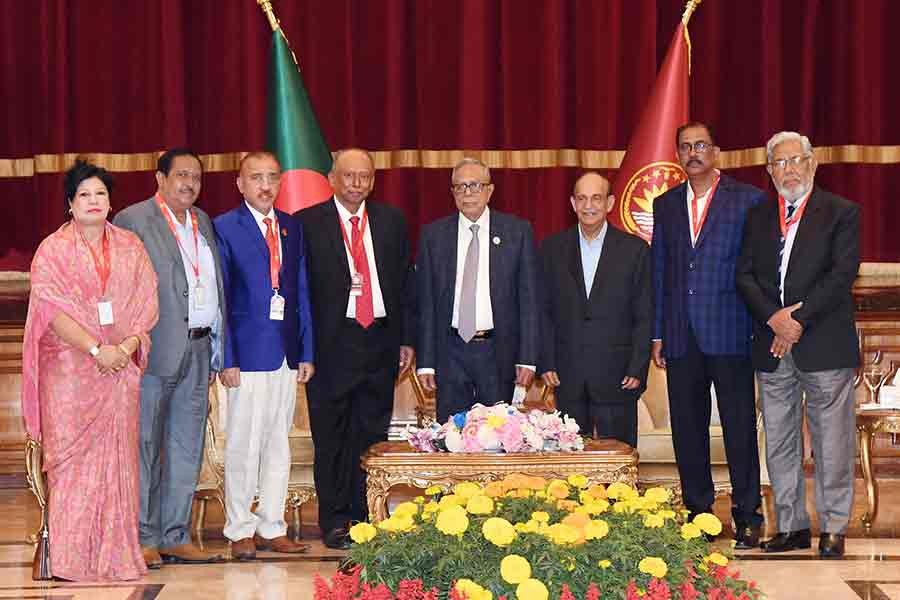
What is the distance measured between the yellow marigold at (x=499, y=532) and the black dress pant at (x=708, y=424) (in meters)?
2.96

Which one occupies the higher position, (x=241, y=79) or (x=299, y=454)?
(x=241, y=79)

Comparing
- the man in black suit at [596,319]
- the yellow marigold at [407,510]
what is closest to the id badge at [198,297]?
the man in black suit at [596,319]

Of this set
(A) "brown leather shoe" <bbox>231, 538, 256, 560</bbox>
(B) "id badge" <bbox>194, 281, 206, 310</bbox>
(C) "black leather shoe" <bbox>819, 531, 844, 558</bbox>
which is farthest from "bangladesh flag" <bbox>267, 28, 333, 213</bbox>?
(C) "black leather shoe" <bbox>819, 531, 844, 558</bbox>

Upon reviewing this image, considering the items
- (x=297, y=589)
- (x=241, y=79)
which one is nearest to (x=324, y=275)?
(x=297, y=589)

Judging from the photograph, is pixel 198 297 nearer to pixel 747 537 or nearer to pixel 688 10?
pixel 747 537

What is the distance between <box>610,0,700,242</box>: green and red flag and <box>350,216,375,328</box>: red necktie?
190cm

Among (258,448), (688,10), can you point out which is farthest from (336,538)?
(688,10)

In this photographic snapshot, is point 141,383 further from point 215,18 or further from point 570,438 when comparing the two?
point 215,18

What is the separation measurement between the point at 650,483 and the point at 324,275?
1689 millimetres

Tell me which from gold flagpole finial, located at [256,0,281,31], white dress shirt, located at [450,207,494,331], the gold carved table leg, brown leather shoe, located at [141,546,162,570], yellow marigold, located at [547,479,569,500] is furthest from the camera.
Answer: gold flagpole finial, located at [256,0,281,31]

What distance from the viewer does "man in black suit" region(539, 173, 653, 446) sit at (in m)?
5.11

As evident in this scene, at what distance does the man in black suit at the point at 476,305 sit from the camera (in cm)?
511

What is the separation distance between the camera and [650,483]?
18.7ft

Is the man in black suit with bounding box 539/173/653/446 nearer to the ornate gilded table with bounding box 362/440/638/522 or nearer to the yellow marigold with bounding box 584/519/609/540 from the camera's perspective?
the ornate gilded table with bounding box 362/440/638/522
